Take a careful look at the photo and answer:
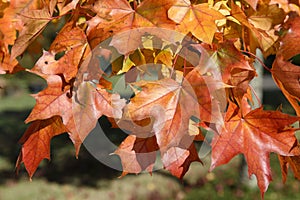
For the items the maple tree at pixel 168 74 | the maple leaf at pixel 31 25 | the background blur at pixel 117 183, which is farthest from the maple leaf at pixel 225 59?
the background blur at pixel 117 183

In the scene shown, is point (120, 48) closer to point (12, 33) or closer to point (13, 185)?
point (12, 33)

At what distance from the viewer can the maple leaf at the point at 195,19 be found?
85 cm

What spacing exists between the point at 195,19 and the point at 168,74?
0.42ft

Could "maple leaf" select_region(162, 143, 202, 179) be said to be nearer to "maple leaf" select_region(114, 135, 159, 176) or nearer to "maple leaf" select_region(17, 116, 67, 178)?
"maple leaf" select_region(114, 135, 159, 176)

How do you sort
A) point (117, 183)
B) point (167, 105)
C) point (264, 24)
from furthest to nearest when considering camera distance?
point (117, 183) → point (264, 24) → point (167, 105)

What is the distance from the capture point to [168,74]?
3.03 ft

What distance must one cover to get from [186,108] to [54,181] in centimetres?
395

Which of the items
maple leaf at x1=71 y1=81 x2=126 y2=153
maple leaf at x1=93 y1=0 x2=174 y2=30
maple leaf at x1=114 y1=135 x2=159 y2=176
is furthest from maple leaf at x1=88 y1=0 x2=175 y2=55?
maple leaf at x1=114 y1=135 x2=159 y2=176

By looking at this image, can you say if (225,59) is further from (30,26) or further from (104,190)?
(104,190)

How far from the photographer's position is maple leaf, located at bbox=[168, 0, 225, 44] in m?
0.85

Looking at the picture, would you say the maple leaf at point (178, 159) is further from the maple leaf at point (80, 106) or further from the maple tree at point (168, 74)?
the maple leaf at point (80, 106)

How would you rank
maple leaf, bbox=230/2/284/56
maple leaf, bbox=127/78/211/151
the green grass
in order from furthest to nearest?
the green grass < maple leaf, bbox=230/2/284/56 < maple leaf, bbox=127/78/211/151

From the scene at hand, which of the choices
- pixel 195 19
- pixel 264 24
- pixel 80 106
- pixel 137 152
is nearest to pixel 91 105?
pixel 80 106

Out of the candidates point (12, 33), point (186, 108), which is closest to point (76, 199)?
point (12, 33)
